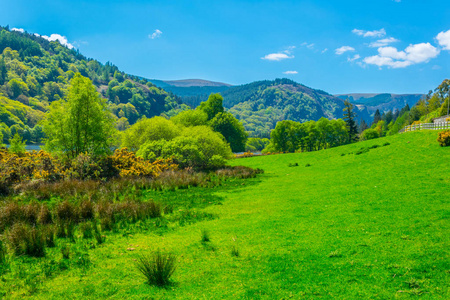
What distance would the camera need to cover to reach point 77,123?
2531 cm

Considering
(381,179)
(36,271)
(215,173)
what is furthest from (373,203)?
(215,173)

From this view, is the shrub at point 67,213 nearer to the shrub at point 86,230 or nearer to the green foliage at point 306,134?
the shrub at point 86,230

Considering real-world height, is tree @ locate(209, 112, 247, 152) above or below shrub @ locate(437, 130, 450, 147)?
above

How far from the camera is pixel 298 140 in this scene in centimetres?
8700

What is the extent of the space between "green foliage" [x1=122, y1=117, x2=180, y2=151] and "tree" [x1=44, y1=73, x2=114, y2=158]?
10282mm

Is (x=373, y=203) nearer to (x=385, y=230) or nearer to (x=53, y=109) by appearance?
(x=385, y=230)

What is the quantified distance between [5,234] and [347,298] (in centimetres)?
1127

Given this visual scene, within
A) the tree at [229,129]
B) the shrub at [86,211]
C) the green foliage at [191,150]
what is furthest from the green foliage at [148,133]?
the tree at [229,129]

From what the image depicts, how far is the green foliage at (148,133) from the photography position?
124 ft

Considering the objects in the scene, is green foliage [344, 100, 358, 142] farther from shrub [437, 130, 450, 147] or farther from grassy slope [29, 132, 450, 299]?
grassy slope [29, 132, 450, 299]

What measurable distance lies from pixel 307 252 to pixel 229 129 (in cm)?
6366

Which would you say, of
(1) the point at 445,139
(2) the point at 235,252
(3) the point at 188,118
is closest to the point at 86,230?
(2) the point at 235,252

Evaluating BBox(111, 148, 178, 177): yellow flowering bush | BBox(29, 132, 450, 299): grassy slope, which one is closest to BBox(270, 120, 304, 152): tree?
BBox(111, 148, 178, 177): yellow flowering bush

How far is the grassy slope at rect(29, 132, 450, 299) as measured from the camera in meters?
6.33
